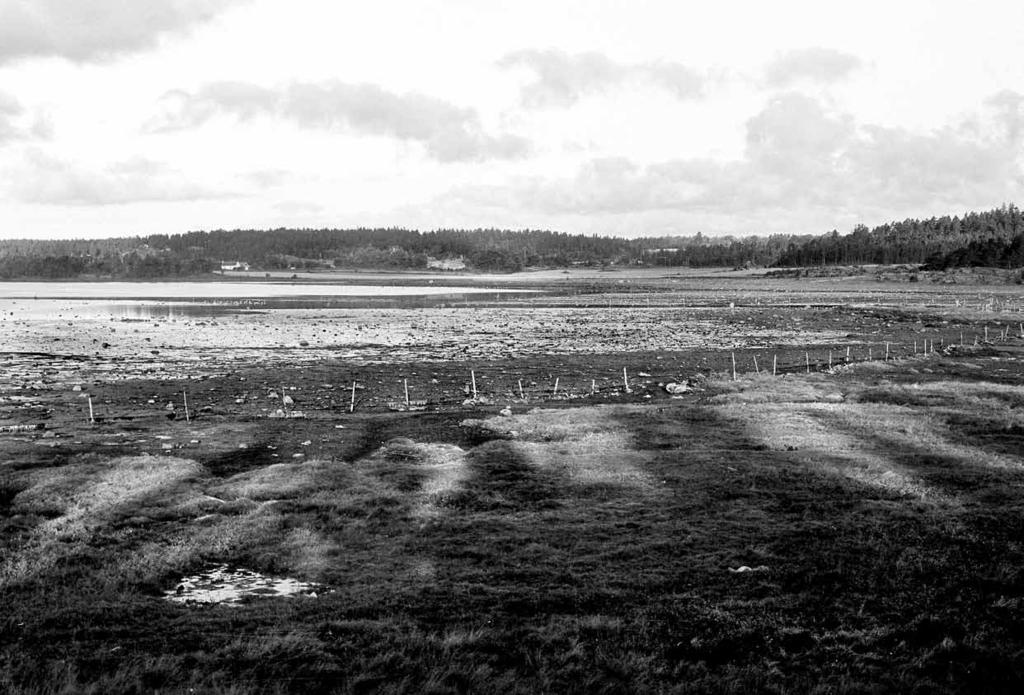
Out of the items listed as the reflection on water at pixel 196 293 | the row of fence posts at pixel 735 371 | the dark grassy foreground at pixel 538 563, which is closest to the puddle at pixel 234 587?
the dark grassy foreground at pixel 538 563

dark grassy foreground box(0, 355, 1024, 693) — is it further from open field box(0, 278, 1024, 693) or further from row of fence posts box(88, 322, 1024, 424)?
row of fence posts box(88, 322, 1024, 424)

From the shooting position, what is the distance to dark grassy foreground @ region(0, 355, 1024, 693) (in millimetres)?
10242

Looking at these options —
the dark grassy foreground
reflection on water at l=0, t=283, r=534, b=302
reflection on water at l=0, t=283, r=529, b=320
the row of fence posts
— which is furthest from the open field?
reflection on water at l=0, t=283, r=534, b=302

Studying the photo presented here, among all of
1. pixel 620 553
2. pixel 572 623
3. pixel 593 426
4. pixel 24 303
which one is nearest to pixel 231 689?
pixel 572 623

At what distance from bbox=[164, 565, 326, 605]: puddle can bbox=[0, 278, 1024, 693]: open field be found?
0.07m

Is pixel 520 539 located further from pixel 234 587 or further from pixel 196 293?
pixel 196 293

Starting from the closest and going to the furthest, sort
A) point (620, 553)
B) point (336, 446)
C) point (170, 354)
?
point (620, 553), point (336, 446), point (170, 354)

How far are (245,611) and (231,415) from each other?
21.7 metres

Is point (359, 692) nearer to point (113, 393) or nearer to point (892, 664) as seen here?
point (892, 664)

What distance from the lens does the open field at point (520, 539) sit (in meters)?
10.4

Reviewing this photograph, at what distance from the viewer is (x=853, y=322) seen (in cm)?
8319

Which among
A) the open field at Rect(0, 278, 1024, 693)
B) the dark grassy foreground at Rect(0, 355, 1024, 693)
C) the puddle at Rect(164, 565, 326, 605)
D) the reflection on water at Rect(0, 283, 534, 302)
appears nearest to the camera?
the dark grassy foreground at Rect(0, 355, 1024, 693)

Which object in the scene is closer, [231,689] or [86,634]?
[231,689]

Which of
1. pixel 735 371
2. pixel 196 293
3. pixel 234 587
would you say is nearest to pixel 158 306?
pixel 196 293
